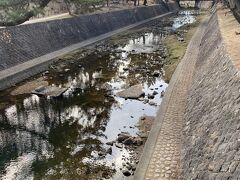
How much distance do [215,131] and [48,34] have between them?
30.2 metres

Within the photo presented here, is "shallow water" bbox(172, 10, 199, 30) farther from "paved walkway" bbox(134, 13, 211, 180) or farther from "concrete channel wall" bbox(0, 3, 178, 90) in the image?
"paved walkway" bbox(134, 13, 211, 180)

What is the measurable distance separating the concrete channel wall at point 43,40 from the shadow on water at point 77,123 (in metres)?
2.76

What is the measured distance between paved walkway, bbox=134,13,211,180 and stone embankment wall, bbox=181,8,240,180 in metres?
0.57

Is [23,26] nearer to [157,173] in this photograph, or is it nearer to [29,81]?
[29,81]

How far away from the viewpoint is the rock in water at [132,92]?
A: 2366cm

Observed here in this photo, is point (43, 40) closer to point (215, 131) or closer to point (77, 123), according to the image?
point (77, 123)

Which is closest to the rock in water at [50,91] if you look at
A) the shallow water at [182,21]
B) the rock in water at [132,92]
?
the rock in water at [132,92]

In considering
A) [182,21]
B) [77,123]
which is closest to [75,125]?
[77,123]

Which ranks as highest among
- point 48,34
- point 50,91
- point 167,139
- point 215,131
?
point 215,131

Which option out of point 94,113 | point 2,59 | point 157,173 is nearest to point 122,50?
point 2,59

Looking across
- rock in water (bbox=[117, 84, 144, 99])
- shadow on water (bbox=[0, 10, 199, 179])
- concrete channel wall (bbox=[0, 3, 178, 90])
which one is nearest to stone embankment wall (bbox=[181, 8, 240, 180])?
shadow on water (bbox=[0, 10, 199, 179])

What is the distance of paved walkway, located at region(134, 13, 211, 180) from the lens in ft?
43.1

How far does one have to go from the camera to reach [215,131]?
11336 millimetres

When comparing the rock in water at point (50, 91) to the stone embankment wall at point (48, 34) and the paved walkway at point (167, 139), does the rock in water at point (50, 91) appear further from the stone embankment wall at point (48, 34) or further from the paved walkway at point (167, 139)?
the paved walkway at point (167, 139)
